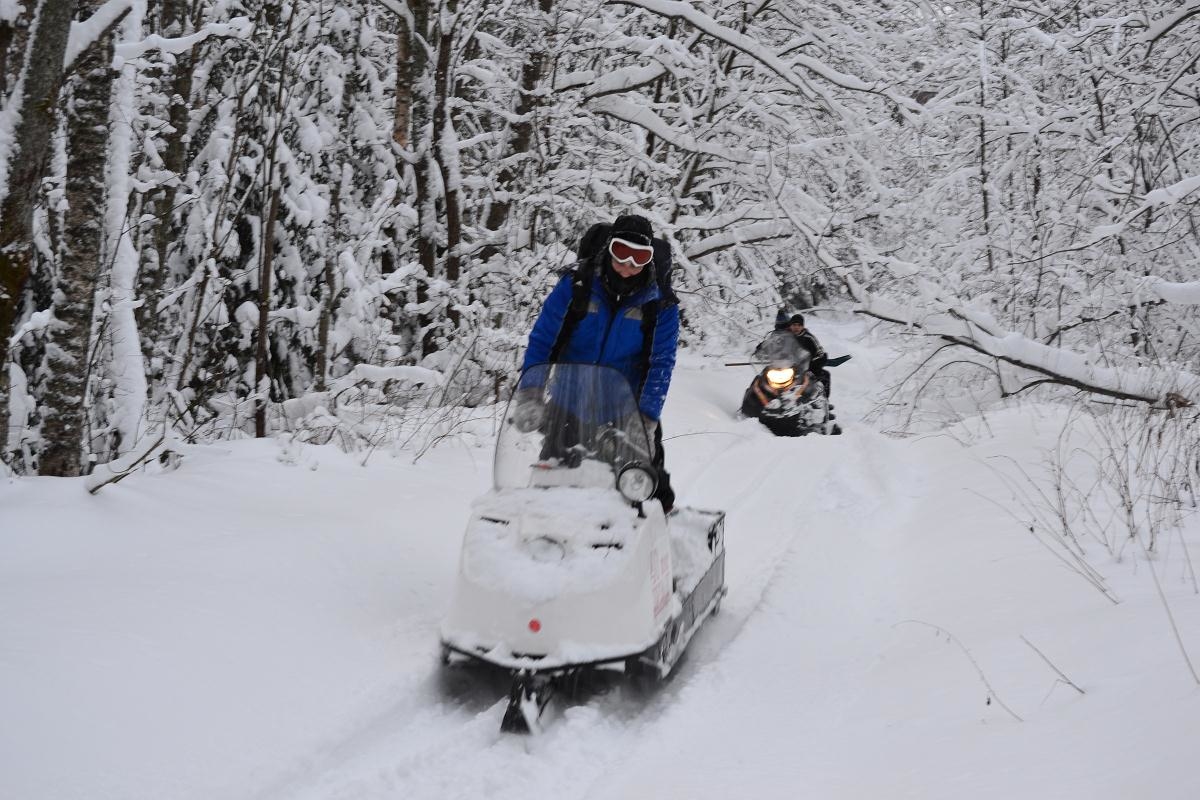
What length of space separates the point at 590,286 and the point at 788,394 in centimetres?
744

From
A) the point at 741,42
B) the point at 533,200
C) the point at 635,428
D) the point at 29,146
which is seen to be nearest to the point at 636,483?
the point at 635,428

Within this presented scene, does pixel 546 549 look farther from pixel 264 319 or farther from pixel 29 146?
pixel 264 319

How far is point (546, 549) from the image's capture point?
419 cm

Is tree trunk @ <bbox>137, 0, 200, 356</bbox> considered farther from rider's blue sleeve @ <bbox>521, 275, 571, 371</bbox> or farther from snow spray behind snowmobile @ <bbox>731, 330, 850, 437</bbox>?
snow spray behind snowmobile @ <bbox>731, 330, 850, 437</bbox>

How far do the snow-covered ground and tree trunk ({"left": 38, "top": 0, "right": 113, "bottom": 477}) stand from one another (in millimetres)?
785

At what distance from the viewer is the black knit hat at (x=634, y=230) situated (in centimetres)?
469

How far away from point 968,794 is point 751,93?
1054cm

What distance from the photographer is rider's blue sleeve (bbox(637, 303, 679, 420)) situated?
16.0ft

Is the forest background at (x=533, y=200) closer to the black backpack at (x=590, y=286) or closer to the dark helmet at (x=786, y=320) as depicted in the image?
the dark helmet at (x=786, y=320)

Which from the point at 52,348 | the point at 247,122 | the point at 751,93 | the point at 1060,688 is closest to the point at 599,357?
the point at 1060,688

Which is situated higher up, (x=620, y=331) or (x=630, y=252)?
(x=630, y=252)

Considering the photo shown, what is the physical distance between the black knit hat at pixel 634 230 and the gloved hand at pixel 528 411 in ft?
2.72

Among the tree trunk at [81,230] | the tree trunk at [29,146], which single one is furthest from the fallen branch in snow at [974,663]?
the tree trunk at [81,230]

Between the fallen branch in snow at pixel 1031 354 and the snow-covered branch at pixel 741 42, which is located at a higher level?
the snow-covered branch at pixel 741 42
